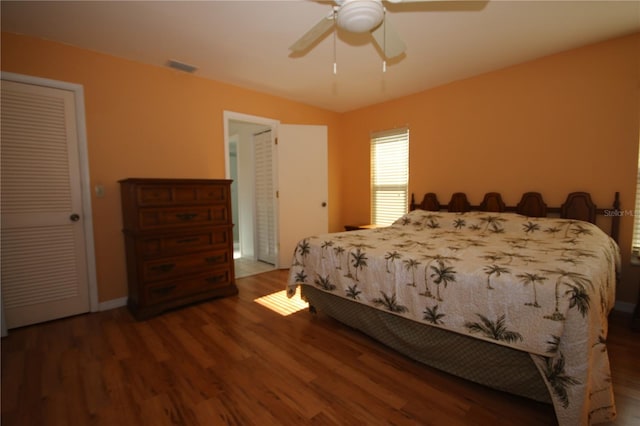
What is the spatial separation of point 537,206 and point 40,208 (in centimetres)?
468

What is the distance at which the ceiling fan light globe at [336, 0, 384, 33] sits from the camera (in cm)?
142

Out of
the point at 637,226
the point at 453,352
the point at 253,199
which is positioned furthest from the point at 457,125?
the point at 253,199

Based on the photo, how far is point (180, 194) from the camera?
2740 mm

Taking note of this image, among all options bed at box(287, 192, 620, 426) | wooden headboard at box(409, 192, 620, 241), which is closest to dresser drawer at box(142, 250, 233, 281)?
bed at box(287, 192, 620, 426)

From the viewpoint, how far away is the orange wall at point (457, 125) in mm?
2518

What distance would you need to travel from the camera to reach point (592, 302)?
1212mm

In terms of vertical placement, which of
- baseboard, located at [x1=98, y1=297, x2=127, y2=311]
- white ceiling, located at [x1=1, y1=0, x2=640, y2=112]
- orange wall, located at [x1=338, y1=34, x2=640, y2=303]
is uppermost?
white ceiling, located at [x1=1, y1=0, x2=640, y2=112]

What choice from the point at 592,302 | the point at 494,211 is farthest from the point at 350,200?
the point at 592,302

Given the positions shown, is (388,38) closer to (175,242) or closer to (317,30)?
(317,30)

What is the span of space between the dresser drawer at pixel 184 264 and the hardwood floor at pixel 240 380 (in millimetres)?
431

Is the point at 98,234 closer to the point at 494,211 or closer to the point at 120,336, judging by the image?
the point at 120,336

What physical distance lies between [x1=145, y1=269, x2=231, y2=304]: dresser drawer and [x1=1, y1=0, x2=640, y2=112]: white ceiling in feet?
7.15

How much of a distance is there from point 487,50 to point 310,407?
3.30 metres

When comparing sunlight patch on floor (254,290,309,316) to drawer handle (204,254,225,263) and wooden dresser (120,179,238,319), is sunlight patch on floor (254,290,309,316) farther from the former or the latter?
drawer handle (204,254,225,263)
